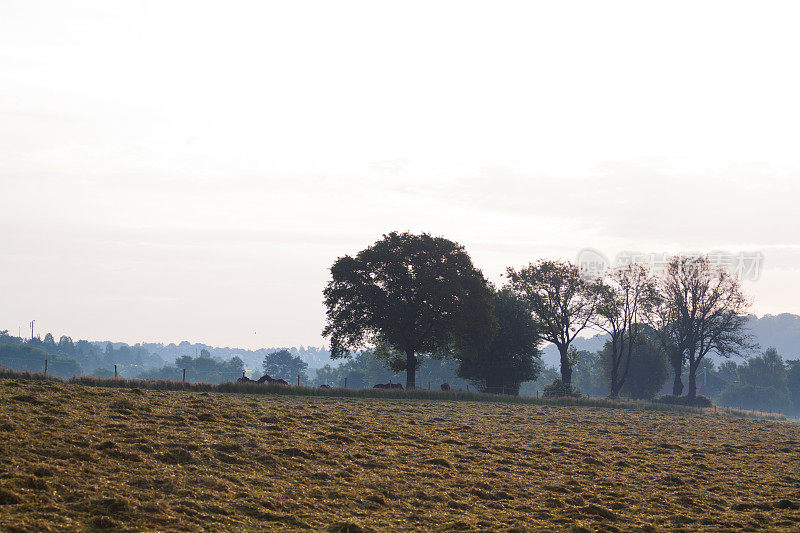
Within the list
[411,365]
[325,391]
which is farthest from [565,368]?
[325,391]

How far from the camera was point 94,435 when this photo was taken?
22.8 metres

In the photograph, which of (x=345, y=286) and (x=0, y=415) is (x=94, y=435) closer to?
(x=0, y=415)

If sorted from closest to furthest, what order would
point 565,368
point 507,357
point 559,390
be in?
point 507,357 < point 559,390 < point 565,368

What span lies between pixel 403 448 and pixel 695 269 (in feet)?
305

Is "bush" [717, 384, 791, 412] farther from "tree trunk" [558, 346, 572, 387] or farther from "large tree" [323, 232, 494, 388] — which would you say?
"large tree" [323, 232, 494, 388]

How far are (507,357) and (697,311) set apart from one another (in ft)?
119

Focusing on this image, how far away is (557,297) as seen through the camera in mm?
Result: 103938

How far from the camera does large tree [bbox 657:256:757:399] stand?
→ 109062 millimetres

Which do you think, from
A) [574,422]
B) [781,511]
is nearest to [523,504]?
[781,511]

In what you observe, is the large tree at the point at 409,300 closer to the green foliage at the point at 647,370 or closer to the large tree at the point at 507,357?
the large tree at the point at 507,357

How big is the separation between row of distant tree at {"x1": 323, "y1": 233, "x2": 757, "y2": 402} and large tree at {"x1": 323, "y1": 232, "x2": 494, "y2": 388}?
4.5 inches

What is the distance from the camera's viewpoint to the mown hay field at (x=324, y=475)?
17.2m

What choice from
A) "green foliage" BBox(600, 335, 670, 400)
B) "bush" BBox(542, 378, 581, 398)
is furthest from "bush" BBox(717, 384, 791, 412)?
"bush" BBox(542, 378, 581, 398)

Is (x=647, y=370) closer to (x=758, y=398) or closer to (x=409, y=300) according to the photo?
(x=409, y=300)
